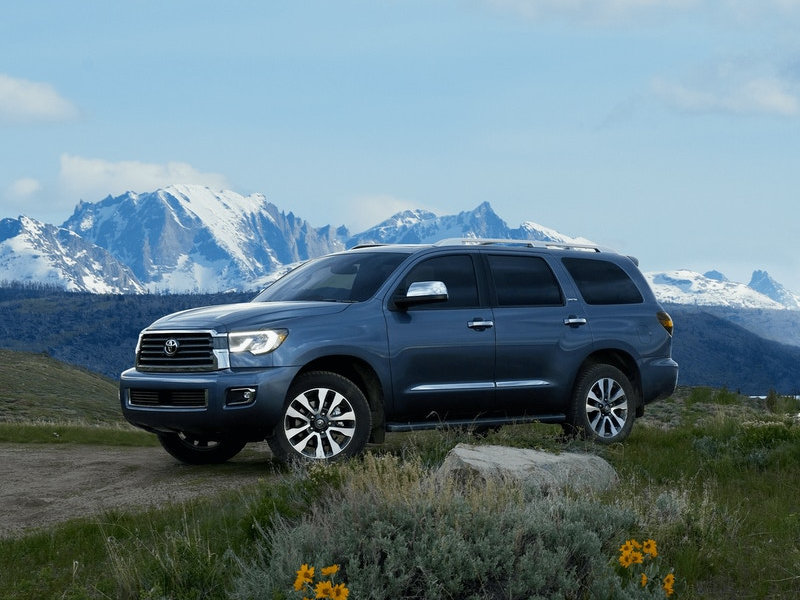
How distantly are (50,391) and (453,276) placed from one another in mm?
117692

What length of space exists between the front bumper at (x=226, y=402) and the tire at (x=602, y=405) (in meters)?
3.56

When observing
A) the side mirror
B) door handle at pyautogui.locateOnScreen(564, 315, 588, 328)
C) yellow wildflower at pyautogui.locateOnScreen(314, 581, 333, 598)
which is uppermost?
the side mirror

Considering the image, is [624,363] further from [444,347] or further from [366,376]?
[366,376]

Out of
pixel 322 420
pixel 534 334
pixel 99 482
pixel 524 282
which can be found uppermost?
pixel 524 282

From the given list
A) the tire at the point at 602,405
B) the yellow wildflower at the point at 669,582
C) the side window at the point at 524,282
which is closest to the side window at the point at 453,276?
the side window at the point at 524,282

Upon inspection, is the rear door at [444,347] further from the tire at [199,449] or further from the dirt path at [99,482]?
the tire at [199,449]

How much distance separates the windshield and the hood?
37 cm

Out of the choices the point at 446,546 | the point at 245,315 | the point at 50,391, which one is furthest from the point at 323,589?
the point at 50,391

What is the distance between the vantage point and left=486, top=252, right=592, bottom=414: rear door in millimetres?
10727

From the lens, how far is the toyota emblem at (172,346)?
973cm

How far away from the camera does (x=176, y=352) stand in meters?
9.75

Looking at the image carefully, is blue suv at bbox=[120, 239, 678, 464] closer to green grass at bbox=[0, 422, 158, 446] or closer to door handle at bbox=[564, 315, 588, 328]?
door handle at bbox=[564, 315, 588, 328]

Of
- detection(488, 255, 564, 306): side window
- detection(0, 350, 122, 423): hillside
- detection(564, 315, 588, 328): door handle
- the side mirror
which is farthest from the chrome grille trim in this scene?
detection(0, 350, 122, 423): hillside

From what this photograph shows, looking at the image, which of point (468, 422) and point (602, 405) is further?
point (602, 405)
